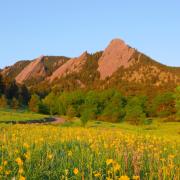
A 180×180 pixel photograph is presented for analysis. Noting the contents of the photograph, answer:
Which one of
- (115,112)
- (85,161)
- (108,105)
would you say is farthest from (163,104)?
(85,161)

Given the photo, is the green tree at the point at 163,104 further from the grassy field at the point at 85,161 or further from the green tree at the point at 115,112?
the grassy field at the point at 85,161

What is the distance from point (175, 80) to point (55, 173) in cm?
19228

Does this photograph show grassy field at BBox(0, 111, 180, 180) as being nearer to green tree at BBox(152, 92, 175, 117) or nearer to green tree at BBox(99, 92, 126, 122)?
green tree at BBox(99, 92, 126, 122)

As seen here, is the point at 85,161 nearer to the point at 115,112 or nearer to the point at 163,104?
the point at 115,112

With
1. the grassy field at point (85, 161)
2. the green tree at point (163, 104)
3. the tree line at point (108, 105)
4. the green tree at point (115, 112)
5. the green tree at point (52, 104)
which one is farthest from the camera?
the green tree at point (52, 104)

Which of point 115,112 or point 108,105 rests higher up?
point 108,105

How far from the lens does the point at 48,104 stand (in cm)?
10719

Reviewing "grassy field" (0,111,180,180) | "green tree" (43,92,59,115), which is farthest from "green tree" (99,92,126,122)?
"grassy field" (0,111,180,180)

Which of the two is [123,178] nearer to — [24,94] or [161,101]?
[161,101]

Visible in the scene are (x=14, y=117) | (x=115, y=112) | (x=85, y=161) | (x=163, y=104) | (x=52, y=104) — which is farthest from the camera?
(x=52, y=104)

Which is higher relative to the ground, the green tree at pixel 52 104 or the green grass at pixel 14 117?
the green tree at pixel 52 104

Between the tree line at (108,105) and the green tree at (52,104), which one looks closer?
the tree line at (108,105)

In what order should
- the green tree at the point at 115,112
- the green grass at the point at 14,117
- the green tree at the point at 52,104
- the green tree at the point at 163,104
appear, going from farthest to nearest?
the green tree at the point at 52,104 < the green tree at the point at 163,104 < the green tree at the point at 115,112 < the green grass at the point at 14,117

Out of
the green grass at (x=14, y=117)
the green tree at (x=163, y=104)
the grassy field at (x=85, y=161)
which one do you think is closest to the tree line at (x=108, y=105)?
the green tree at (x=163, y=104)
